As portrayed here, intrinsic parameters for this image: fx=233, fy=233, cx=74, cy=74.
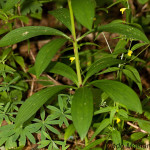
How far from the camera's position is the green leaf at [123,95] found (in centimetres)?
106

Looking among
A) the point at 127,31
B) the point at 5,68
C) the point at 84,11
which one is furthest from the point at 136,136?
the point at 5,68

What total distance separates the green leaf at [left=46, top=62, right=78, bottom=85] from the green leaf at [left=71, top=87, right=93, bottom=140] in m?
0.14

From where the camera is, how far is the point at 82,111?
1069 mm

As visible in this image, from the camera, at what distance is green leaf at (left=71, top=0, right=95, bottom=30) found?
0.92 m

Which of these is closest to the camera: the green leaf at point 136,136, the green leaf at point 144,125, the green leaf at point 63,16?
the green leaf at point 63,16

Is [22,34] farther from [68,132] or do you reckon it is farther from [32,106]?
[68,132]

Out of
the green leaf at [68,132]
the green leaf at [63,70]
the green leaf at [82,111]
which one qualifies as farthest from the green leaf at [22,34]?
the green leaf at [68,132]

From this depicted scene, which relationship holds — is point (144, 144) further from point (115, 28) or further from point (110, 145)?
point (115, 28)

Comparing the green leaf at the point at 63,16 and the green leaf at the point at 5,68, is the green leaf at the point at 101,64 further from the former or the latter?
the green leaf at the point at 5,68

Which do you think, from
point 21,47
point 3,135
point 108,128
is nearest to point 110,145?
point 108,128

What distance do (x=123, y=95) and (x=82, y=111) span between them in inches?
8.2

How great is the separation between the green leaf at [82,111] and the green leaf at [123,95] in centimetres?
10

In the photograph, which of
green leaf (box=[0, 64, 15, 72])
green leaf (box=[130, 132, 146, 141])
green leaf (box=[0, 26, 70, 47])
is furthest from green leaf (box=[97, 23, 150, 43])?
green leaf (box=[0, 64, 15, 72])

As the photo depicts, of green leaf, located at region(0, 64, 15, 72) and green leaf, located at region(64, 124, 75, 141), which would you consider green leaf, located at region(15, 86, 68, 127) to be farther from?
green leaf, located at region(0, 64, 15, 72)
